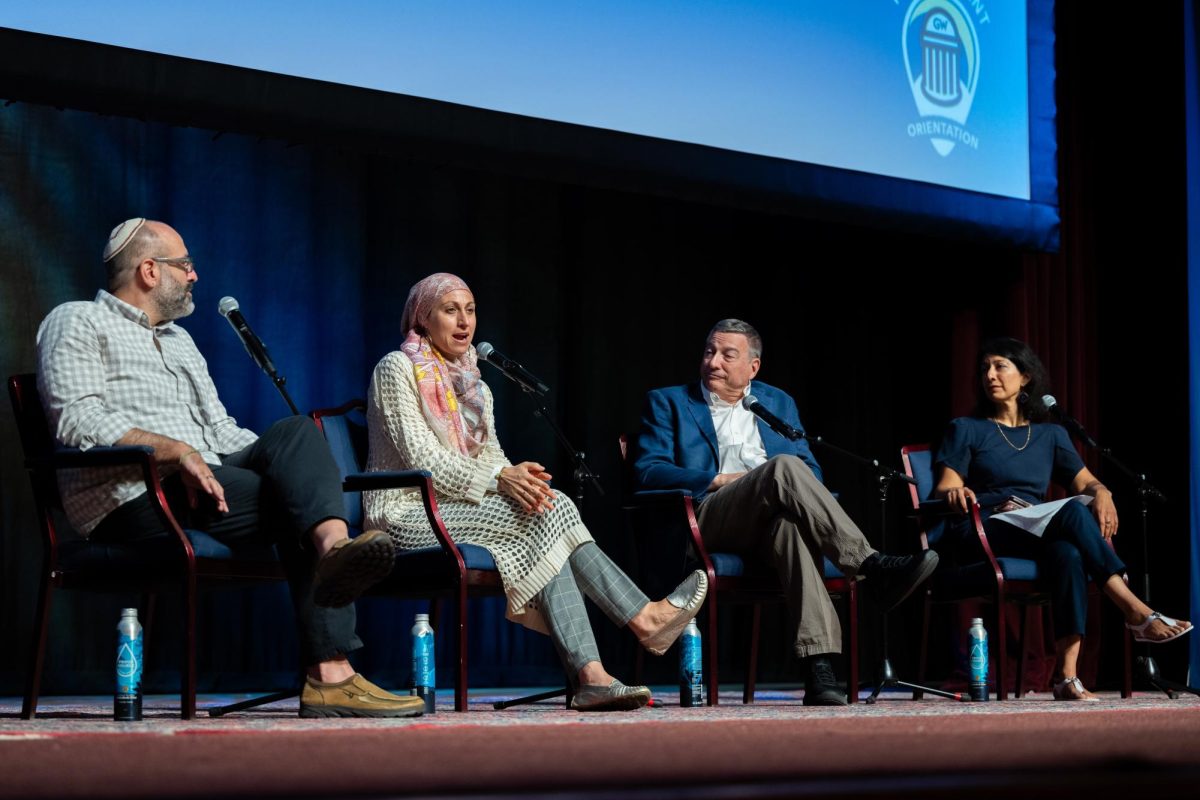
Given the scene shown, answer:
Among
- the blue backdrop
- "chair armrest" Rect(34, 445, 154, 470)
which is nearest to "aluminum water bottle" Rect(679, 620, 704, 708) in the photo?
"chair armrest" Rect(34, 445, 154, 470)

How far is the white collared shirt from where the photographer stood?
13.3ft

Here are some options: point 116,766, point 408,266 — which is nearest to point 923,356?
point 408,266

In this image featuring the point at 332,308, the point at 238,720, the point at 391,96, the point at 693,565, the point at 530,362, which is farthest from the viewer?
the point at 530,362

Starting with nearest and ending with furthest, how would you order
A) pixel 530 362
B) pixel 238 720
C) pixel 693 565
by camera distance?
pixel 238 720 → pixel 693 565 → pixel 530 362

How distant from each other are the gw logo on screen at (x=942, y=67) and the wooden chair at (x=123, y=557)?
3113mm

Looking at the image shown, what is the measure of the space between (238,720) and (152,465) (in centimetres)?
52

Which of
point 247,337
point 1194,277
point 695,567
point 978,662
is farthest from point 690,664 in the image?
point 1194,277

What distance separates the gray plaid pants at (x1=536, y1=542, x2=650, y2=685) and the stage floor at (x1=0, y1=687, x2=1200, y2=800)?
34.7 inches

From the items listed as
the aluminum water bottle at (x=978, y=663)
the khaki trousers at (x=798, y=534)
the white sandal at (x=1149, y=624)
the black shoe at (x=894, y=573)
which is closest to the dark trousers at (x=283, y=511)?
the khaki trousers at (x=798, y=534)

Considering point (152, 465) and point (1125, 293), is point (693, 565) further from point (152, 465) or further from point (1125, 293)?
point (1125, 293)

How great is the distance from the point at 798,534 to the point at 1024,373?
4.70 feet

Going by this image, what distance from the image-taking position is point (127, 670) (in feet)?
8.89

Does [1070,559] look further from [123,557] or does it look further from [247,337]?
[123,557]

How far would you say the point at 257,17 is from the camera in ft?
12.4
